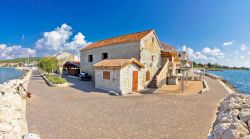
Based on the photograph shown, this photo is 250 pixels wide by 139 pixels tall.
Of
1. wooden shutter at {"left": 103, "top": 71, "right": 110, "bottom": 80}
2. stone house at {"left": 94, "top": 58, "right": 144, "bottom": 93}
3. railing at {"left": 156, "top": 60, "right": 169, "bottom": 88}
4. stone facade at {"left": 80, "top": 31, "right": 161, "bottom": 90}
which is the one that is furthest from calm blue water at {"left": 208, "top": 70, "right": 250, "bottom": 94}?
wooden shutter at {"left": 103, "top": 71, "right": 110, "bottom": 80}

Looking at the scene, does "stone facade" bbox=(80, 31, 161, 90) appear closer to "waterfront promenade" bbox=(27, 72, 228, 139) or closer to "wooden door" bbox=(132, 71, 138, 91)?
"wooden door" bbox=(132, 71, 138, 91)

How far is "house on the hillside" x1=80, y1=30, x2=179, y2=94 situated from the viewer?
15.9 meters

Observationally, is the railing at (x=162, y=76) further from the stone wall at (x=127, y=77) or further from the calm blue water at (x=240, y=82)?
the calm blue water at (x=240, y=82)

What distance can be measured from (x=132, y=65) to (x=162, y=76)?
5.45 metres

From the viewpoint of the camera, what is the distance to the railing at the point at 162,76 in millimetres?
19469

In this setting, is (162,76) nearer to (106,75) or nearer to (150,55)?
(150,55)

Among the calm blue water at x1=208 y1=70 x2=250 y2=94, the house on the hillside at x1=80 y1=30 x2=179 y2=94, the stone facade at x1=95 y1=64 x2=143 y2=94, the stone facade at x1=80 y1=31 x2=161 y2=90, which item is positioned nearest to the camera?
the stone facade at x1=95 y1=64 x2=143 y2=94

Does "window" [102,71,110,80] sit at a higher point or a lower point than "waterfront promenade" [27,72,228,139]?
higher

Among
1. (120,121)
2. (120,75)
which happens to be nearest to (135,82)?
(120,75)

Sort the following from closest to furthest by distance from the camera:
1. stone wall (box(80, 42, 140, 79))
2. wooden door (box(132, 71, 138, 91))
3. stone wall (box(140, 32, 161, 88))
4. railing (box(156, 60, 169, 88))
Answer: wooden door (box(132, 71, 138, 91)) → stone wall (box(140, 32, 161, 88)) → stone wall (box(80, 42, 140, 79)) → railing (box(156, 60, 169, 88))

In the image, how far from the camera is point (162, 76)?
799 inches

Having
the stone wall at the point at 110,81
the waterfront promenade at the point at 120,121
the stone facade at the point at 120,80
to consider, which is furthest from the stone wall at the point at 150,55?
the waterfront promenade at the point at 120,121

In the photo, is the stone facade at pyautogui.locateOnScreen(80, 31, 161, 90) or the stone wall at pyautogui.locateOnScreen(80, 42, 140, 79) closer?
the stone facade at pyautogui.locateOnScreen(80, 31, 161, 90)

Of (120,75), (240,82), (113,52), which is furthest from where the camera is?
(240,82)
